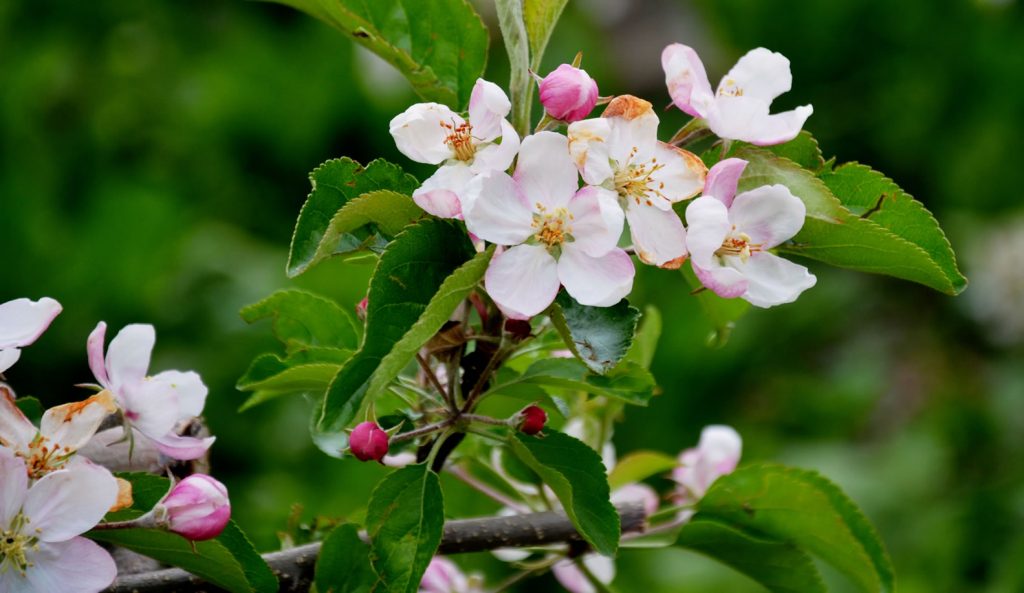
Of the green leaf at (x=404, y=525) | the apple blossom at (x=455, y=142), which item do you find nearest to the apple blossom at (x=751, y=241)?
the apple blossom at (x=455, y=142)

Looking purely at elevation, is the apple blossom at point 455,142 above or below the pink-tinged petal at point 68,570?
above

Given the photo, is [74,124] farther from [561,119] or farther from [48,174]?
[561,119]

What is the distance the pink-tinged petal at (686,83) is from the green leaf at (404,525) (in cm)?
28

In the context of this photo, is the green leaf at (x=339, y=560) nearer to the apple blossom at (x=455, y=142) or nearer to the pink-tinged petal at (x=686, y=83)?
the apple blossom at (x=455, y=142)

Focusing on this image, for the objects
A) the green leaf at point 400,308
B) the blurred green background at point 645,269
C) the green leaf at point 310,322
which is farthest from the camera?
the blurred green background at point 645,269

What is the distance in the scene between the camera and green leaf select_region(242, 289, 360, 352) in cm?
91

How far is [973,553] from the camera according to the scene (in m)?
2.74

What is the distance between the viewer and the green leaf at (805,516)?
3.00 feet

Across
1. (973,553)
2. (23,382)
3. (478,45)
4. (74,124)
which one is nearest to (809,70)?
(973,553)

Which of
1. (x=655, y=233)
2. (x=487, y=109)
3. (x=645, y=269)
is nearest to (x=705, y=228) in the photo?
(x=655, y=233)

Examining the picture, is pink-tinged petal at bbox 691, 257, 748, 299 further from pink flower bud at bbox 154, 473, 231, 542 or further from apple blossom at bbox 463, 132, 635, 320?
pink flower bud at bbox 154, 473, 231, 542

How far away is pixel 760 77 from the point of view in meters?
0.80

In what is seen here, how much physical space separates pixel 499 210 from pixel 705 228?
12 centimetres

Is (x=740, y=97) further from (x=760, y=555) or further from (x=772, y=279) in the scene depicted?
(x=760, y=555)
